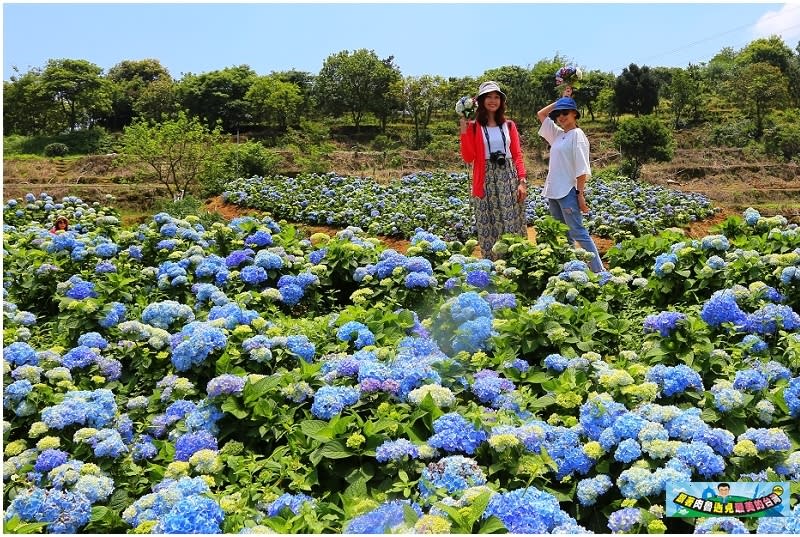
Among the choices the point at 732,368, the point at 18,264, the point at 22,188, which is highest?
the point at 22,188

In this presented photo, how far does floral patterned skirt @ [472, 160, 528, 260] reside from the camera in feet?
15.7

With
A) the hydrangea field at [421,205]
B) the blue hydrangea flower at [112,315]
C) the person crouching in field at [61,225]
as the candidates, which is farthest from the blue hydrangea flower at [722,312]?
the person crouching in field at [61,225]

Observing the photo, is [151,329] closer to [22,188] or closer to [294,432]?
[294,432]

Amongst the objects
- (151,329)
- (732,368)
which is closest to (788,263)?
(732,368)

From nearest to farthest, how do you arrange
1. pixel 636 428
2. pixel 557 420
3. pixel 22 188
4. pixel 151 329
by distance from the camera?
pixel 636 428 → pixel 557 420 → pixel 151 329 → pixel 22 188

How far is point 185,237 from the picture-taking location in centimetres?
470

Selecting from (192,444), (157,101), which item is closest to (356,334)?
(192,444)

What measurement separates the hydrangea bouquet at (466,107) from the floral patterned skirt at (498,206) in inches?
15.8

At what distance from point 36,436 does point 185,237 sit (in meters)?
2.66

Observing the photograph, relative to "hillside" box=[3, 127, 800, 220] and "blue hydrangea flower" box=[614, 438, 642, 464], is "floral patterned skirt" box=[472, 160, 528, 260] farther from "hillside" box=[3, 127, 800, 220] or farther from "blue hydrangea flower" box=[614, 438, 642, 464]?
"hillside" box=[3, 127, 800, 220]

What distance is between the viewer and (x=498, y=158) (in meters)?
4.70

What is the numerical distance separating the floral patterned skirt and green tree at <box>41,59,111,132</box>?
37.2 m

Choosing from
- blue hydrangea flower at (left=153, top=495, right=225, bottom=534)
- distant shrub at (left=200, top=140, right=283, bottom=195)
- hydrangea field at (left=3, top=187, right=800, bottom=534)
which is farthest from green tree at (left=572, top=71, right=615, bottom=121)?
blue hydrangea flower at (left=153, top=495, right=225, bottom=534)

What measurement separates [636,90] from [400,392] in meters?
35.6
